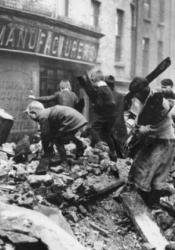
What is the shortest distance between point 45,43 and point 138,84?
7.95 metres

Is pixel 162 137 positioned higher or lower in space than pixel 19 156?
higher

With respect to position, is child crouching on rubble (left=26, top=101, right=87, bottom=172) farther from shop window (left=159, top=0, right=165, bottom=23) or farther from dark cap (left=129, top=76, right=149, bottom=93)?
shop window (left=159, top=0, right=165, bottom=23)

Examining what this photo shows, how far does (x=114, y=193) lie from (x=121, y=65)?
44.6 ft

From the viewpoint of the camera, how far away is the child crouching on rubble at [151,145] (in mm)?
7509

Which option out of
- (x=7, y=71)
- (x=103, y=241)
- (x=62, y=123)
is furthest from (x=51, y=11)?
(x=103, y=241)

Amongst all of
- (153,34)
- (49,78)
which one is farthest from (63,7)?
(153,34)

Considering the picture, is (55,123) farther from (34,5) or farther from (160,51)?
(160,51)

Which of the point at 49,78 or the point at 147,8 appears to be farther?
the point at 147,8

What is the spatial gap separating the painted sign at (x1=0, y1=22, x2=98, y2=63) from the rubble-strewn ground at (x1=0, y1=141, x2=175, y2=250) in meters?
4.89

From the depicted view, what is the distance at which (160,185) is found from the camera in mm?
7785

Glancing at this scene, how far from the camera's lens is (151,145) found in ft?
25.9

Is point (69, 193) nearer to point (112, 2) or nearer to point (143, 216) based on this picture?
point (143, 216)

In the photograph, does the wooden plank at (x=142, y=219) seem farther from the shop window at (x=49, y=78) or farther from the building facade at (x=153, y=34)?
the building facade at (x=153, y=34)

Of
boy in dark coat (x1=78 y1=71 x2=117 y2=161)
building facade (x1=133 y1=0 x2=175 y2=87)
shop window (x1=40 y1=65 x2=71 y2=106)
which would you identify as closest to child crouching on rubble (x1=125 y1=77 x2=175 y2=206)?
boy in dark coat (x1=78 y1=71 x2=117 y2=161)
